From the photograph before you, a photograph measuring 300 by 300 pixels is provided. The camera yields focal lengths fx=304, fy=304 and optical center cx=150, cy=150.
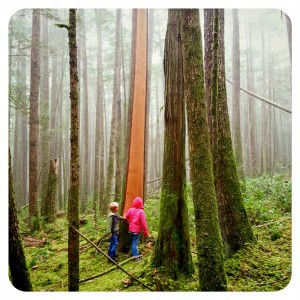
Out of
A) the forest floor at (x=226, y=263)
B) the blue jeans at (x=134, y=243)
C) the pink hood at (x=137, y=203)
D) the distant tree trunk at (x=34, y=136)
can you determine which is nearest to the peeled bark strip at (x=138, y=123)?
the pink hood at (x=137, y=203)

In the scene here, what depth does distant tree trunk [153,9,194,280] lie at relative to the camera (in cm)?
380

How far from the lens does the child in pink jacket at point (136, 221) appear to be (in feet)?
14.1

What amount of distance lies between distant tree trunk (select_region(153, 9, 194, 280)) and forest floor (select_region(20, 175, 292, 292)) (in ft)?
0.74

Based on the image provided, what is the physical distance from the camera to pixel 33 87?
7711 mm

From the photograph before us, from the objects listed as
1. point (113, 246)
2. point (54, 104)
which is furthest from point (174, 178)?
point (54, 104)

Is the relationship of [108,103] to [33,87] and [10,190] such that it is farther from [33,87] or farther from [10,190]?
[10,190]

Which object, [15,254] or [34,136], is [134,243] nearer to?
[15,254]

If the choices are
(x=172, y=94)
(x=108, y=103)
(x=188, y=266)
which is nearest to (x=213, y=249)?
(x=188, y=266)

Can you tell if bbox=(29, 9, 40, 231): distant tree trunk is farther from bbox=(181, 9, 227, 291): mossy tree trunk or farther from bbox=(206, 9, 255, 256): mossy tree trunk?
bbox=(181, 9, 227, 291): mossy tree trunk

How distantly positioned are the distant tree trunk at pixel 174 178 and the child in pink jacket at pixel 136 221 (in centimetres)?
47

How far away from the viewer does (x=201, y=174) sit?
287cm

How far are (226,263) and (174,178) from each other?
4.29 ft

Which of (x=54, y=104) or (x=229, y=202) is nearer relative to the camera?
(x=229, y=202)

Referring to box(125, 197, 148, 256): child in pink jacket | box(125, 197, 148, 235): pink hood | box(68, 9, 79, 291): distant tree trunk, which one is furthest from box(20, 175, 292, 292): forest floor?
box(68, 9, 79, 291): distant tree trunk
